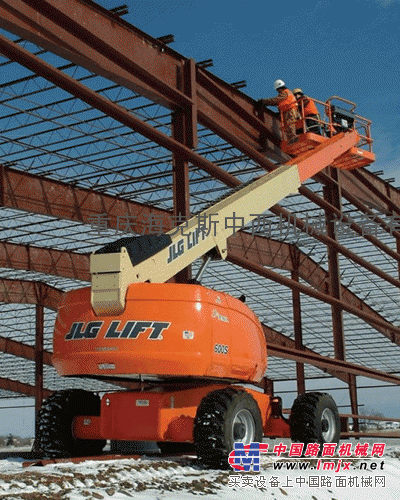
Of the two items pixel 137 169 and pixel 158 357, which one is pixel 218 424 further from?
pixel 137 169

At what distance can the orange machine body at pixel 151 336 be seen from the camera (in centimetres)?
867

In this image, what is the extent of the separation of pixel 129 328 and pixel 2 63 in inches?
457

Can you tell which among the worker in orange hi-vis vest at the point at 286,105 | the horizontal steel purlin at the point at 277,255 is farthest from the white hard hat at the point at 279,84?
the horizontal steel purlin at the point at 277,255

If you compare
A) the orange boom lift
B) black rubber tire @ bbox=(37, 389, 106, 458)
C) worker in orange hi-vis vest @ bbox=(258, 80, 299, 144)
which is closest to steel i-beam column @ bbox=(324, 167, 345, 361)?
worker in orange hi-vis vest @ bbox=(258, 80, 299, 144)

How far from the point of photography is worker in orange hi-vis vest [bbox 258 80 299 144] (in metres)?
17.9

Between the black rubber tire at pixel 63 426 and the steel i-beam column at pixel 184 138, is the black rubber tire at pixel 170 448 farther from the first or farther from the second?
the steel i-beam column at pixel 184 138

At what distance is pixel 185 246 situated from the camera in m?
9.98

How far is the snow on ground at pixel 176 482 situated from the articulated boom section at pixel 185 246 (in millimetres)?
1959

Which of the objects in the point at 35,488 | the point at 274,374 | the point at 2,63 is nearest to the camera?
the point at 35,488

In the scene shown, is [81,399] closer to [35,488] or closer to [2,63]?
[35,488]

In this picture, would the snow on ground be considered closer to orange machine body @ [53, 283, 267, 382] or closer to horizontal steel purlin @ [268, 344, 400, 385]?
orange machine body @ [53, 283, 267, 382]

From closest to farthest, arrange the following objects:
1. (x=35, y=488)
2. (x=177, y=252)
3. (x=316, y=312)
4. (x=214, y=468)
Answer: (x=35, y=488)
(x=214, y=468)
(x=177, y=252)
(x=316, y=312)

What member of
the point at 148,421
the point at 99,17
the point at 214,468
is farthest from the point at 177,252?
the point at 99,17

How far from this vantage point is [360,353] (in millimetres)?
48969
